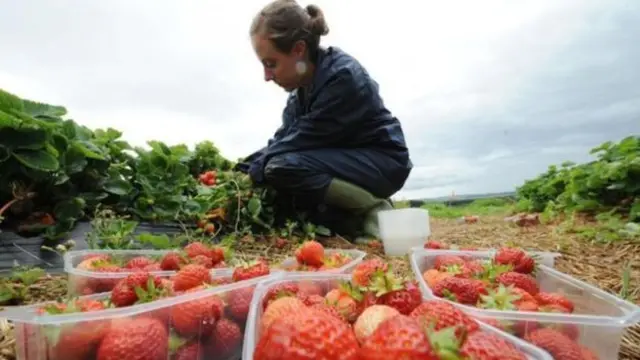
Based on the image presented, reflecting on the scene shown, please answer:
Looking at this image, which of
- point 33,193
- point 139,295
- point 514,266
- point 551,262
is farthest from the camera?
point 33,193

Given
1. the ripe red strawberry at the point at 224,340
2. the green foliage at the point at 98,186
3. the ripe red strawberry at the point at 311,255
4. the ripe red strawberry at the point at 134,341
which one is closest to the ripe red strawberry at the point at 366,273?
the ripe red strawberry at the point at 224,340

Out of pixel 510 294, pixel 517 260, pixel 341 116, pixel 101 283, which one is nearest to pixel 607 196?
pixel 341 116

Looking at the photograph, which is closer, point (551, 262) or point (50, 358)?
point (50, 358)

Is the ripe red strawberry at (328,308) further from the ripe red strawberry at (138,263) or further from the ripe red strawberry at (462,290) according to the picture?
the ripe red strawberry at (138,263)

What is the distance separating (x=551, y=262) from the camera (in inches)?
61.9

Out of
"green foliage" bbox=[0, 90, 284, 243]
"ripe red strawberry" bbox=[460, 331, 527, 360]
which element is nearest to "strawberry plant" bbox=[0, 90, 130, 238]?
"green foliage" bbox=[0, 90, 284, 243]

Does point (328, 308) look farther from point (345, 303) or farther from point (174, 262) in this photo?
point (174, 262)

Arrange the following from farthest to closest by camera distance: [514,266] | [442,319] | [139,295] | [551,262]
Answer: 1. [551,262]
2. [514,266]
3. [139,295]
4. [442,319]

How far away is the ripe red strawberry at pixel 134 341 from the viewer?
777 mm

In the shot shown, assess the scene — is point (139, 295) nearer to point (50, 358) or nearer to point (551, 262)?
point (50, 358)

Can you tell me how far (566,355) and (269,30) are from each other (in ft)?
7.23

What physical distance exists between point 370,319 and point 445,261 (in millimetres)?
698

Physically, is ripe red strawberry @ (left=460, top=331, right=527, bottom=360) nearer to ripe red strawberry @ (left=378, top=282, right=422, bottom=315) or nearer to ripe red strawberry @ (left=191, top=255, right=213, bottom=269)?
ripe red strawberry @ (left=378, top=282, right=422, bottom=315)

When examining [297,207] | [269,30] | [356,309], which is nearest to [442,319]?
[356,309]
